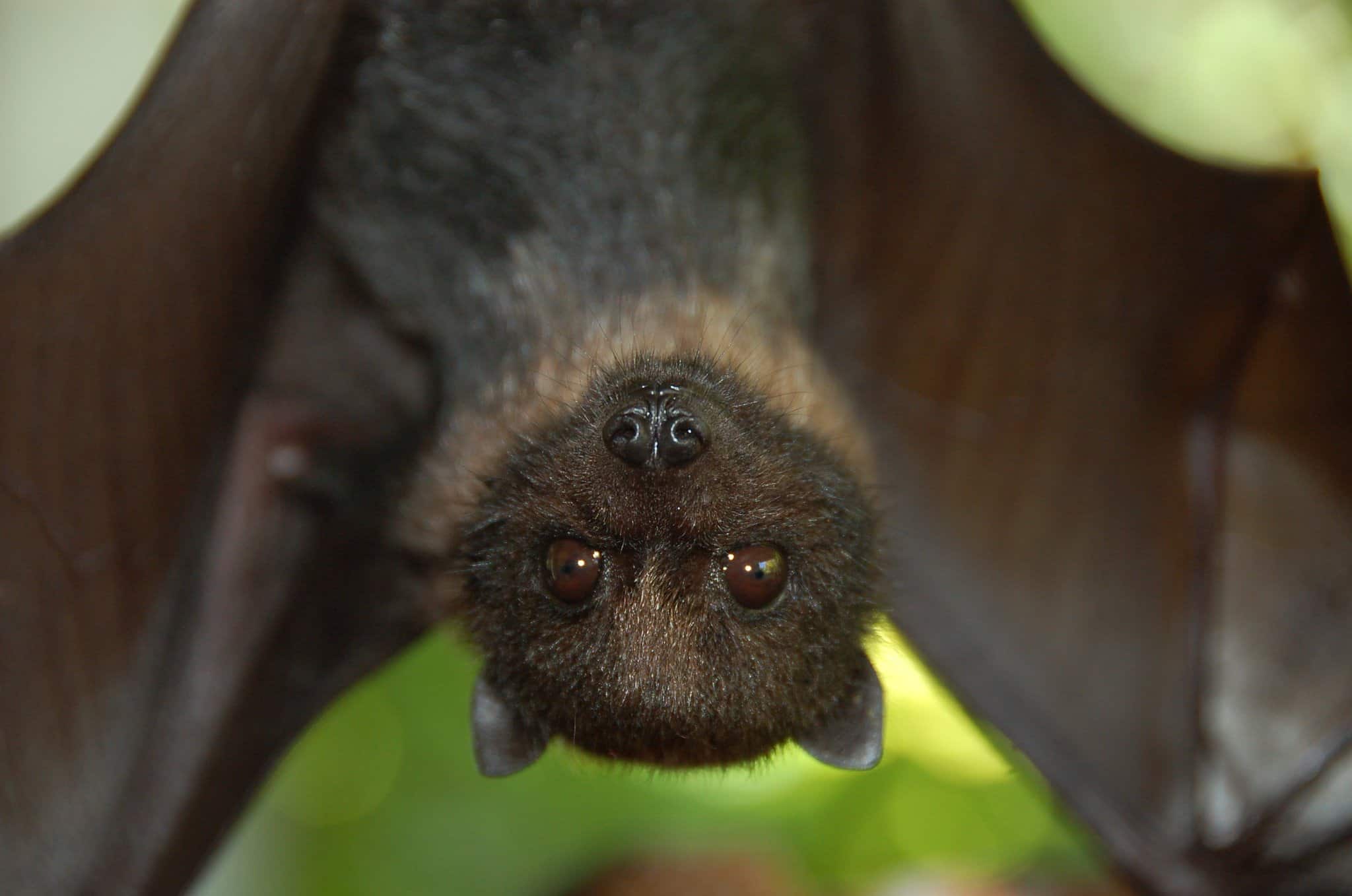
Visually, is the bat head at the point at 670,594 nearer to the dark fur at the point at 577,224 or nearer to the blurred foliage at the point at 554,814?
the dark fur at the point at 577,224

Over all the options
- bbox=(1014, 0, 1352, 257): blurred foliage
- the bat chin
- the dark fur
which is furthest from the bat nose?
bbox=(1014, 0, 1352, 257): blurred foliage

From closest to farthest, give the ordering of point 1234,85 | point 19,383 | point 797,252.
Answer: point 19,383 < point 797,252 < point 1234,85

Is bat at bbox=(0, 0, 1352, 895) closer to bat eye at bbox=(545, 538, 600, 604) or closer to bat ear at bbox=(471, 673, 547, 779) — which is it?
bat ear at bbox=(471, 673, 547, 779)

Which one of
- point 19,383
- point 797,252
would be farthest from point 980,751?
point 19,383

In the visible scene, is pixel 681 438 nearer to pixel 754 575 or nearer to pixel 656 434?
pixel 656 434

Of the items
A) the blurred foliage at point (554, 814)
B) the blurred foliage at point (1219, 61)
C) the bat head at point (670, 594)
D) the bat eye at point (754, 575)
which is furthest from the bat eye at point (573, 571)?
the blurred foliage at point (1219, 61)

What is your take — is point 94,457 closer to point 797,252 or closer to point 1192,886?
point 797,252
